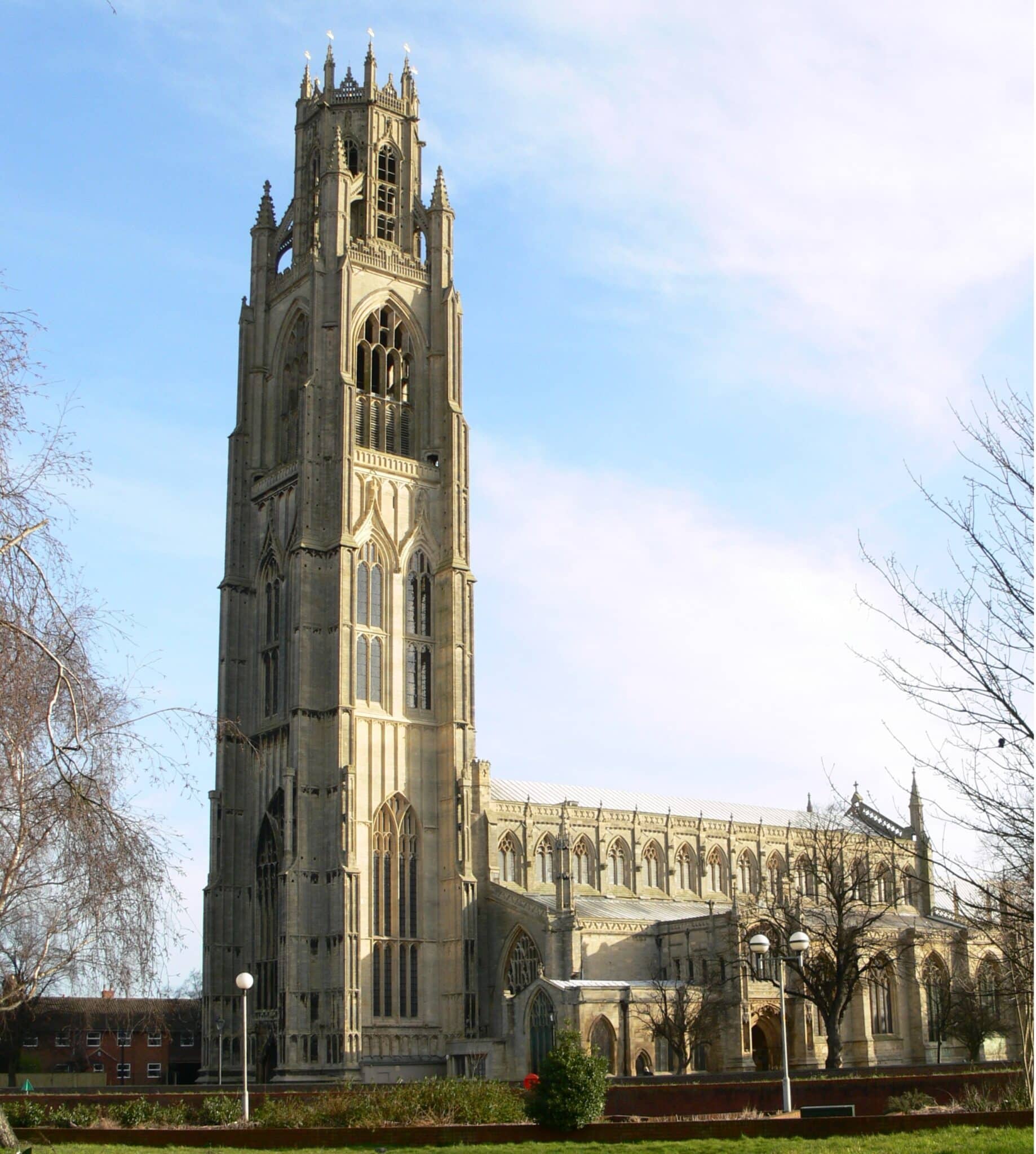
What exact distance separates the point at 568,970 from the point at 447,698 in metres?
14.9

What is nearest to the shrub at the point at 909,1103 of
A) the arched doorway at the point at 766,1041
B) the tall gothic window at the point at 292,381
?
the arched doorway at the point at 766,1041

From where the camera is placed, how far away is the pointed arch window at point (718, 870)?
277 ft

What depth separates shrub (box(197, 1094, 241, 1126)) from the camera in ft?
103

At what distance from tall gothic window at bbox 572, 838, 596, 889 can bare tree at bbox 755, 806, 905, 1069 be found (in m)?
9.23

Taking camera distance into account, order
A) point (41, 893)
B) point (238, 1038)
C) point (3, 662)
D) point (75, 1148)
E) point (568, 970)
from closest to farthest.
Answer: point (3, 662), point (75, 1148), point (41, 893), point (568, 970), point (238, 1038)

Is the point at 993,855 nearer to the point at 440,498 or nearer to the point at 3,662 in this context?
the point at 3,662

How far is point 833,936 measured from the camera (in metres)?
62.3

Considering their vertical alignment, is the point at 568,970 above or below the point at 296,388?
below

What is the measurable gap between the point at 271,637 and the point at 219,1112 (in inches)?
1699

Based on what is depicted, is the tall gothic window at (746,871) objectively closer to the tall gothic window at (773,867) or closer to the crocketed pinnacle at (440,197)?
the tall gothic window at (773,867)

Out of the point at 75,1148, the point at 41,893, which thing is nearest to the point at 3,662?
the point at 75,1148

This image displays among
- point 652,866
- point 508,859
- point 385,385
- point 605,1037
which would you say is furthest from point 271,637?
point 605,1037

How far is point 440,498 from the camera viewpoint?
248 feet

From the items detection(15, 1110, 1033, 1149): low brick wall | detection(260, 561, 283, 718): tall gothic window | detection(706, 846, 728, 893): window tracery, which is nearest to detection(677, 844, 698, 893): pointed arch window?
detection(706, 846, 728, 893): window tracery
